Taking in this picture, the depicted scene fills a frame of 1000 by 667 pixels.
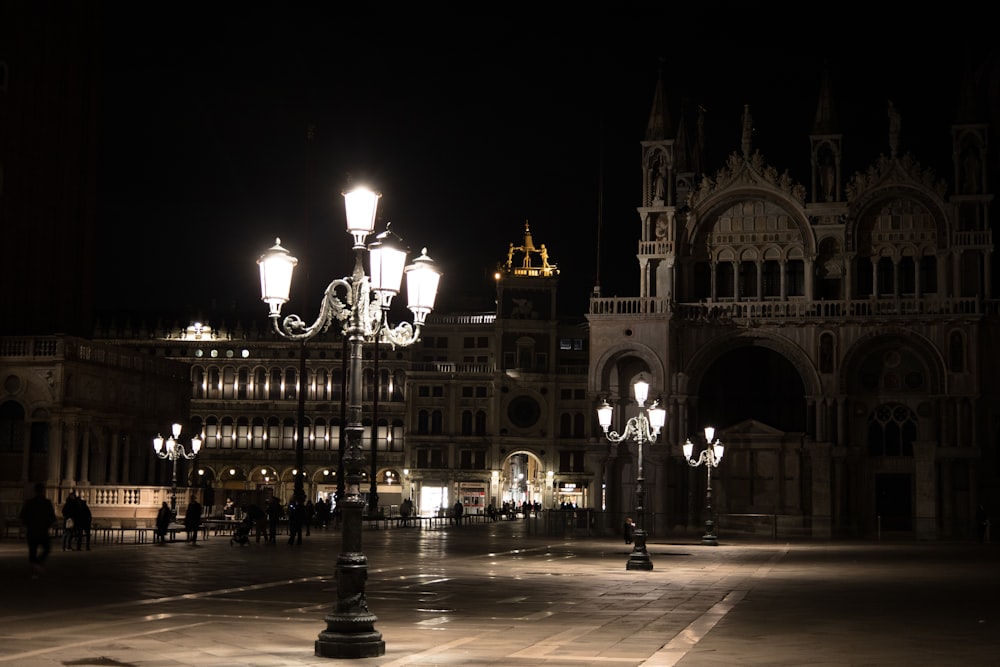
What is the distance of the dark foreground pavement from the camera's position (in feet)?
45.8

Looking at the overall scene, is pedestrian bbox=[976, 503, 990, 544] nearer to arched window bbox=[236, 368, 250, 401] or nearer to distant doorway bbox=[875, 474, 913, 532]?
distant doorway bbox=[875, 474, 913, 532]

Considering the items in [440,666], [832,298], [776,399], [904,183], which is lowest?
[440,666]

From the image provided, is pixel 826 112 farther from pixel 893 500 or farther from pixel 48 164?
pixel 48 164

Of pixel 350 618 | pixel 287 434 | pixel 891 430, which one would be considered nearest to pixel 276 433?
pixel 287 434

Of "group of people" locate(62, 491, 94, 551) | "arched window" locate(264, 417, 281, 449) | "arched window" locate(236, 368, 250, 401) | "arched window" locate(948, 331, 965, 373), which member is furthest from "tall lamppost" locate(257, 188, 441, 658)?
"arched window" locate(236, 368, 250, 401)

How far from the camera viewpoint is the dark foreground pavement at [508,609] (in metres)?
14.0

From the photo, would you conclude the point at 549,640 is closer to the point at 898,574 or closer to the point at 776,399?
the point at 898,574

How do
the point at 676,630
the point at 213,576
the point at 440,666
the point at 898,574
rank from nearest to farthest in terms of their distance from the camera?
the point at 440,666, the point at 676,630, the point at 213,576, the point at 898,574

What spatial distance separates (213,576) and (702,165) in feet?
139

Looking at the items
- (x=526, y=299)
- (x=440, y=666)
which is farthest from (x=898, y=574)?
(x=526, y=299)

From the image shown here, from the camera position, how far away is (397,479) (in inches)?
3595

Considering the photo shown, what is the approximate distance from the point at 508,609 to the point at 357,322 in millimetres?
6531

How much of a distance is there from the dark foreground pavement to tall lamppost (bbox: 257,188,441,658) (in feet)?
1.34

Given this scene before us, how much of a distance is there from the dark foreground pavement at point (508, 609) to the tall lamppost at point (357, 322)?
41 centimetres
